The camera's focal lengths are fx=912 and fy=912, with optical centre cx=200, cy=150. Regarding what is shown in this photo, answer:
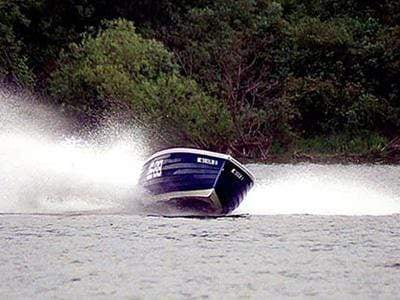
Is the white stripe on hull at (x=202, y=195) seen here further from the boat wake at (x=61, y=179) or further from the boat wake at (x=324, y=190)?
the boat wake at (x=324, y=190)

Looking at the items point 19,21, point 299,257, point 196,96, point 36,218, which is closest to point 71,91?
point 196,96

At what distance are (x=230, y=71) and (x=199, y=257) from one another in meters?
17.1

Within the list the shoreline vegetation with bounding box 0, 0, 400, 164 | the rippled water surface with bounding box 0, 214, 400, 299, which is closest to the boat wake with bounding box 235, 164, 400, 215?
the rippled water surface with bounding box 0, 214, 400, 299

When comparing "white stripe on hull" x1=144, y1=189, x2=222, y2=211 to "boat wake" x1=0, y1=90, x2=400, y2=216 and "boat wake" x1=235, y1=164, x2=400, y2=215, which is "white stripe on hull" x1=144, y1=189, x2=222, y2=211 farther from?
"boat wake" x1=235, y1=164, x2=400, y2=215

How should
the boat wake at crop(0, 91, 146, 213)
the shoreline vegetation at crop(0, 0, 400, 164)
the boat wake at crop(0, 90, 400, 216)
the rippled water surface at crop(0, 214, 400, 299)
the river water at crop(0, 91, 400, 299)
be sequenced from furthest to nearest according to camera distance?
the shoreline vegetation at crop(0, 0, 400, 164) < the boat wake at crop(0, 91, 146, 213) < the boat wake at crop(0, 90, 400, 216) < the river water at crop(0, 91, 400, 299) < the rippled water surface at crop(0, 214, 400, 299)

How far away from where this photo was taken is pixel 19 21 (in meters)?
28.8

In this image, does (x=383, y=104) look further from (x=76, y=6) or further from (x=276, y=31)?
(x=76, y=6)

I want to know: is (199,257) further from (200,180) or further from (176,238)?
(200,180)

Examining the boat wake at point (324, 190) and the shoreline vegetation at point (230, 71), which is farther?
the shoreline vegetation at point (230, 71)

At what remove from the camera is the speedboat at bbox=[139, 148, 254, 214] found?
39.2 ft

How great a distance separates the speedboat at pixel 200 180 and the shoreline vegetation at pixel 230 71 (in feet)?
31.7

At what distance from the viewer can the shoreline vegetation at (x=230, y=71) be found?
22781 mm

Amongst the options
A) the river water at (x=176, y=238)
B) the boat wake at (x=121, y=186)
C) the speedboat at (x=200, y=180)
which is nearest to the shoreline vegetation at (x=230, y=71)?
the boat wake at (x=121, y=186)

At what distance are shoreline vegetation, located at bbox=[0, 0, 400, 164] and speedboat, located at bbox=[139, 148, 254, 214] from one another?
31.7 ft
